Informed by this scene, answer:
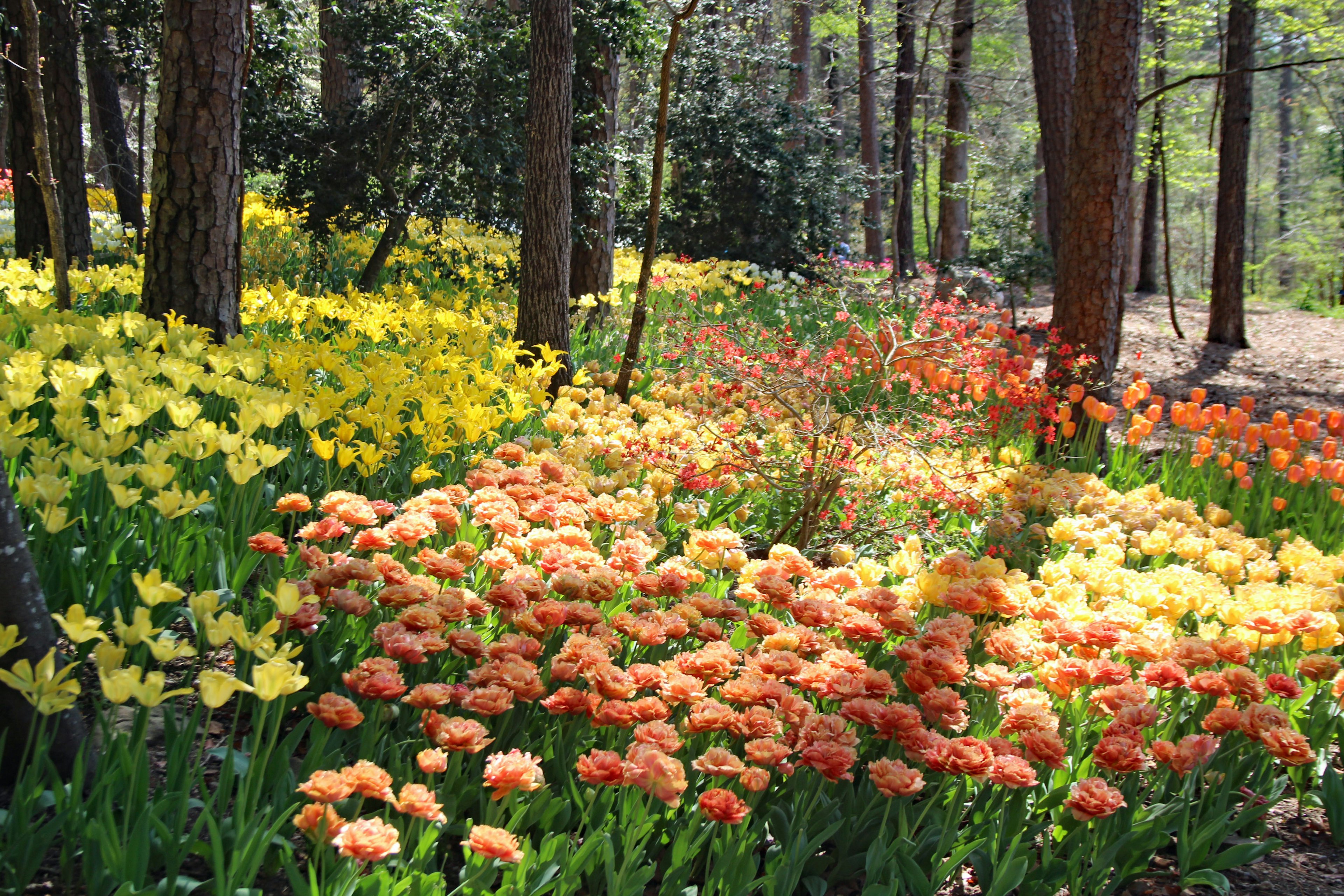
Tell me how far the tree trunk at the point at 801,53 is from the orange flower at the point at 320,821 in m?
15.5

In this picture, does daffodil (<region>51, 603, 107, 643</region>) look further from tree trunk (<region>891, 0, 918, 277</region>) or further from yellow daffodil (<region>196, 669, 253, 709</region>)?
tree trunk (<region>891, 0, 918, 277</region>)

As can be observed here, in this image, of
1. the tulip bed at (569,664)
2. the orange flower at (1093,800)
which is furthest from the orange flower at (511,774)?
the orange flower at (1093,800)

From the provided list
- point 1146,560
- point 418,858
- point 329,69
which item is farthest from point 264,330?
point 329,69

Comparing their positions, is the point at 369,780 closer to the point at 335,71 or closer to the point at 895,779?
the point at 895,779

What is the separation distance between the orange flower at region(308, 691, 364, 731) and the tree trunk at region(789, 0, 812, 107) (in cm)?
1531

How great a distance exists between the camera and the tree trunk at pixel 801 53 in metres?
16.7

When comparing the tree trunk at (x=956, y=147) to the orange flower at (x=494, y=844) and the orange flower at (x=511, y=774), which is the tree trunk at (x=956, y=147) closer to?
the orange flower at (x=511, y=774)

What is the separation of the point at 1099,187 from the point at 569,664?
16.7ft

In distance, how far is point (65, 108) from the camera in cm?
697

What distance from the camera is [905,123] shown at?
13.7m

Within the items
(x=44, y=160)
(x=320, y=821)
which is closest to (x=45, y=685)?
(x=320, y=821)

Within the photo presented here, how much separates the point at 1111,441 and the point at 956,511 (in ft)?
11.0

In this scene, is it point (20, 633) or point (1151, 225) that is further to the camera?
point (1151, 225)

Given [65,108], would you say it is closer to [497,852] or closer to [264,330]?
[264,330]
